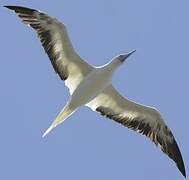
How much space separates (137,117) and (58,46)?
391cm

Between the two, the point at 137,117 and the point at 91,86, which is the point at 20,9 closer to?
the point at 91,86

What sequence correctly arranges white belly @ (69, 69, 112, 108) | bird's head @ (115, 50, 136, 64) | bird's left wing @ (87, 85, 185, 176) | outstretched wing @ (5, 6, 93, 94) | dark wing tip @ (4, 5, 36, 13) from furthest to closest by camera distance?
bird's left wing @ (87, 85, 185, 176)
bird's head @ (115, 50, 136, 64)
white belly @ (69, 69, 112, 108)
outstretched wing @ (5, 6, 93, 94)
dark wing tip @ (4, 5, 36, 13)

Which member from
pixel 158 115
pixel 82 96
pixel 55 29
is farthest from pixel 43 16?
pixel 158 115

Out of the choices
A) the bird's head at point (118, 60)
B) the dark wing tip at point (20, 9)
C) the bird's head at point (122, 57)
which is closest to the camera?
the dark wing tip at point (20, 9)

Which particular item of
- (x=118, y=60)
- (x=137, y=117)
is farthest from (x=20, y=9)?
(x=137, y=117)

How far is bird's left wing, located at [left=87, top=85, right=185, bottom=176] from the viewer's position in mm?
36875

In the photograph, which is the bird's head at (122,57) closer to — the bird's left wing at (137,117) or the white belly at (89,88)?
the white belly at (89,88)

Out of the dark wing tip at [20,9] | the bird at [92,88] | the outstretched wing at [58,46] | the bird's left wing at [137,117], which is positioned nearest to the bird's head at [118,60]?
the bird at [92,88]

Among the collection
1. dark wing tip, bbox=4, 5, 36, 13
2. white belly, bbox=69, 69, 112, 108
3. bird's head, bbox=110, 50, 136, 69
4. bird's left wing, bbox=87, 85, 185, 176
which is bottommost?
bird's left wing, bbox=87, 85, 185, 176

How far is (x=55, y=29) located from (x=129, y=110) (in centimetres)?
420

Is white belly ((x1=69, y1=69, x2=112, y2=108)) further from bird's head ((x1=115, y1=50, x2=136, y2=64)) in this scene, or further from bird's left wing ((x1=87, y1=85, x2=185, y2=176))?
bird's left wing ((x1=87, y1=85, x2=185, y2=176))

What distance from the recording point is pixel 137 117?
37125 millimetres

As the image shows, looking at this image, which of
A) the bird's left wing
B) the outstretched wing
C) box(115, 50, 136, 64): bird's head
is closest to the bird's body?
the outstretched wing

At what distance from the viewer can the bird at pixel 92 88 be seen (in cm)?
3500
